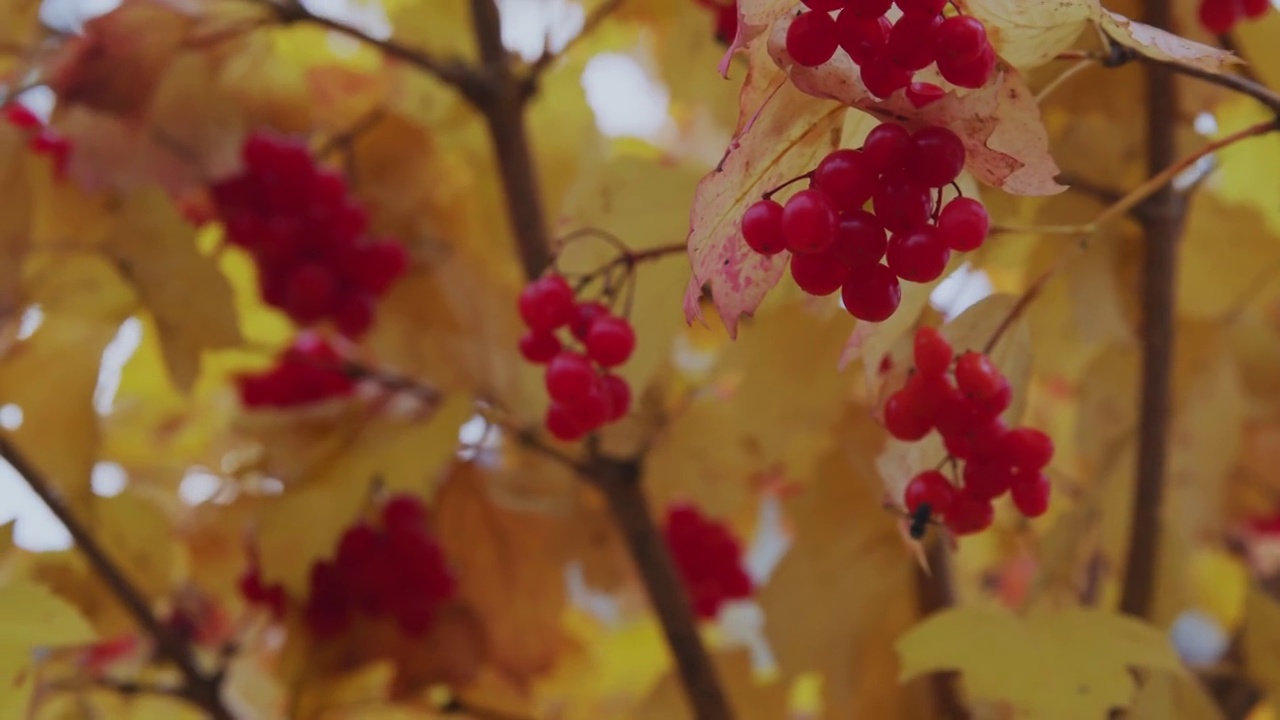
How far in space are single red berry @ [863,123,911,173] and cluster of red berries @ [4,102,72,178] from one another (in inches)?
18.8

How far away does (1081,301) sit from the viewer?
50 centimetres

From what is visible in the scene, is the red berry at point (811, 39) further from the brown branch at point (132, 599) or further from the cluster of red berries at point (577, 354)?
the brown branch at point (132, 599)

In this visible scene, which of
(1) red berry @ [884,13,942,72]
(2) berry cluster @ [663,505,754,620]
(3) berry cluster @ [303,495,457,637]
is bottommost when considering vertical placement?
(1) red berry @ [884,13,942,72]

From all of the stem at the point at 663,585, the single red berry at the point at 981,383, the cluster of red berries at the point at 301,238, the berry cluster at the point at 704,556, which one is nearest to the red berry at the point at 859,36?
the single red berry at the point at 981,383

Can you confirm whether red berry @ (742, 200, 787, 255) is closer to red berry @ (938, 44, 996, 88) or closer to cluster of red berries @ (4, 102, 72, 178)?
red berry @ (938, 44, 996, 88)

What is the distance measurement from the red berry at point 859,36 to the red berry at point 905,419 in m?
0.11

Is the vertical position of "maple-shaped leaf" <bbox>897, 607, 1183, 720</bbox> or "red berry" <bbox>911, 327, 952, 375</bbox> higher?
"red berry" <bbox>911, 327, 952, 375</bbox>

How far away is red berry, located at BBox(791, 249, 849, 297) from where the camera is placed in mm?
285

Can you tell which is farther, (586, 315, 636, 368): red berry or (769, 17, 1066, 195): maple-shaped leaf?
(586, 315, 636, 368): red berry

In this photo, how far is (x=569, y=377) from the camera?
0.37 meters

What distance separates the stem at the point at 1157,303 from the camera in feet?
1.55

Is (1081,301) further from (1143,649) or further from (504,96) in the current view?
(504,96)

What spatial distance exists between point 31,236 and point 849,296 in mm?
421

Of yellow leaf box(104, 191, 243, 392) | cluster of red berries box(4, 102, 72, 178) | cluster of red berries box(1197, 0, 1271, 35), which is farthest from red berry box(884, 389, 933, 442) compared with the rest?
cluster of red berries box(4, 102, 72, 178)
